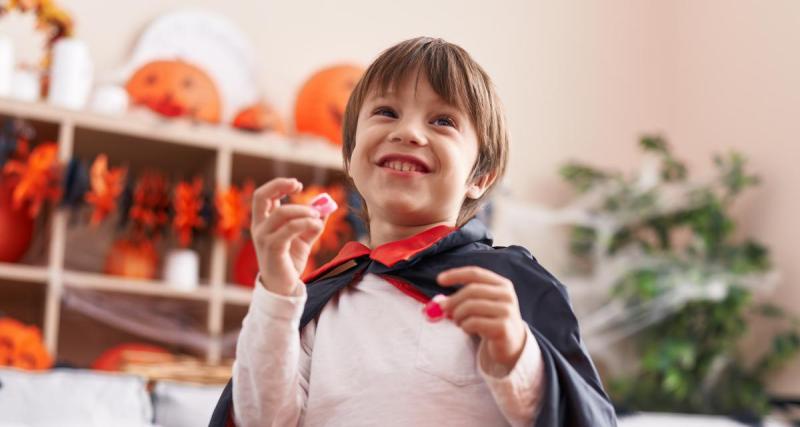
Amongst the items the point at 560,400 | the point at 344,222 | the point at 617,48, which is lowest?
the point at 344,222

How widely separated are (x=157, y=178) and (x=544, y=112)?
173 centimetres

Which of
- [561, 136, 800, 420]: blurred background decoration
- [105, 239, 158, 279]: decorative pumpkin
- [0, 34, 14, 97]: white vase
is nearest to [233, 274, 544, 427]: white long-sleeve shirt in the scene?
[105, 239, 158, 279]: decorative pumpkin

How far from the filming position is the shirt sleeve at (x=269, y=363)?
108cm

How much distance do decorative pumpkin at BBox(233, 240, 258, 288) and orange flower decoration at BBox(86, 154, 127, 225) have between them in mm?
442

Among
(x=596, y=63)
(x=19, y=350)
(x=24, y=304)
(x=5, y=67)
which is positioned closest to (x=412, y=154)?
(x=19, y=350)

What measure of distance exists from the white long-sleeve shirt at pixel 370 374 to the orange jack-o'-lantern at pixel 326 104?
222 cm

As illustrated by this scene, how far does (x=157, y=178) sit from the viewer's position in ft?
10.2

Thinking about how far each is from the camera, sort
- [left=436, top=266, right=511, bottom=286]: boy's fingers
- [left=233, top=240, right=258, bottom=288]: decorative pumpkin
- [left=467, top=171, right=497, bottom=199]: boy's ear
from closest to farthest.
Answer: [left=436, top=266, right=511, bottom=286]: boy's fingers
[left=467, top=171, right=497, bottom=199]: boy's ear
[left=233, top=240, right=258, bottom=288]: decorative pumpkin

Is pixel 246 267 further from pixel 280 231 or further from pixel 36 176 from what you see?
pixel 280 231

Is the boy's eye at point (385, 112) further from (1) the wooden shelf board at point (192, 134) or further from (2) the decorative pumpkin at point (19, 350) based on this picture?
(1) the wooden shelf board at point (192, 134)

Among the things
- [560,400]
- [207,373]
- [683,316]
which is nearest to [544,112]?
[683,316]

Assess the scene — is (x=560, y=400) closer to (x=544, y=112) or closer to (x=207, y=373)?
(x=207, y=373)

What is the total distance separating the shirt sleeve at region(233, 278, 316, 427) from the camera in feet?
3.55

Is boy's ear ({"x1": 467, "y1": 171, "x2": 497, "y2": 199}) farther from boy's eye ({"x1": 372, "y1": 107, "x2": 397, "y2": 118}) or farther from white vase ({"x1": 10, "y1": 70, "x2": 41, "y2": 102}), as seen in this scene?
white vase ({"x1": 10, "y1": 70, "x2": 41, "y2": 102})
